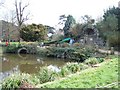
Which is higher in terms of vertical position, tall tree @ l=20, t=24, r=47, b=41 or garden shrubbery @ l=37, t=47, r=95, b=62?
tall tree @ l=20, t=24, r=47, b=41

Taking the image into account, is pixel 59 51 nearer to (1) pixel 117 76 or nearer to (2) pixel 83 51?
(2) pixel 83 51

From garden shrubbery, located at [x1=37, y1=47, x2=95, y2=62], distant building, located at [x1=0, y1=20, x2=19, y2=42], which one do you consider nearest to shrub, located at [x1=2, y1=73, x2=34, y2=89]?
garden shrubbery, located at [x1=37, y1=47, x2=95, y2=62]

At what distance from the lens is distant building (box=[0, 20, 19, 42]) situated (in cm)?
3192

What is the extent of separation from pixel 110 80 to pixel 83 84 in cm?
93

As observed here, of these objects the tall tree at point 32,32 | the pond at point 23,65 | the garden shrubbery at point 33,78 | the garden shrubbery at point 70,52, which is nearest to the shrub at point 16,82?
the garden shrubbery at point 33,78

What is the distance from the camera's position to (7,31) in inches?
1277

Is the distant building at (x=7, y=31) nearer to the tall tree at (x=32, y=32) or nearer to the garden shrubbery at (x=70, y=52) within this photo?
the tall tree at (x=32, y=32)

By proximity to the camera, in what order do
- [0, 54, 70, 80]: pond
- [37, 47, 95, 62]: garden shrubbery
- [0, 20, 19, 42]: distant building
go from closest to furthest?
[0, 54, 70, 80]: pond
[37, 47, 95, 62]: garden shrubbery
[0, 20, 19, 42]: distant building

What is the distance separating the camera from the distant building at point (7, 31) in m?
31.9

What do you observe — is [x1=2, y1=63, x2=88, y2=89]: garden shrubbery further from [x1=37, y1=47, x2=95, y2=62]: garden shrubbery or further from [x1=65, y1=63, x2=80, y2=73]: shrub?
[x1=37, y1=47, x2=95, y2=62]: garden shrubbery

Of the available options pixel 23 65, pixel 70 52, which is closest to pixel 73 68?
pixel 23 65

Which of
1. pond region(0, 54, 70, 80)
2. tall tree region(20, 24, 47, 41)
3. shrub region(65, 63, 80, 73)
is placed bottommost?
pond region(0, 54, 70, 80)

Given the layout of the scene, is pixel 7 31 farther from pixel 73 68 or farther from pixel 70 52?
pixel 73 68

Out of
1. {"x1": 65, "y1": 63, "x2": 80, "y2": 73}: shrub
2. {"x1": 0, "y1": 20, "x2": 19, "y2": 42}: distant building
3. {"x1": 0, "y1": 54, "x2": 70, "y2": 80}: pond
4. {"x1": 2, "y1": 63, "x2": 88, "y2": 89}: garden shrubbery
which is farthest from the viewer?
{"x1": 0, "y1": 20, "x2": 19, "y2": 42}: distant building
